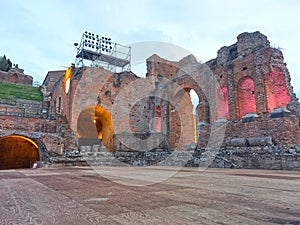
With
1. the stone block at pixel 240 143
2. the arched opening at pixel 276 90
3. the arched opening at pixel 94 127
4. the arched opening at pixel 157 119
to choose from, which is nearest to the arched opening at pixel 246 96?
the arched opening at pixel 276 90

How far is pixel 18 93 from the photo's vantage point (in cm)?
2317

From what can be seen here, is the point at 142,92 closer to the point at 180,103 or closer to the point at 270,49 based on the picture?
the point at 180,103

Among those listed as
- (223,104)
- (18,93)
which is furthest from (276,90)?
(18,93)

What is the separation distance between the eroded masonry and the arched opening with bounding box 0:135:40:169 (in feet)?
0.21

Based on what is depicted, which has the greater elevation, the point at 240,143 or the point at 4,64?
the point at 4,64

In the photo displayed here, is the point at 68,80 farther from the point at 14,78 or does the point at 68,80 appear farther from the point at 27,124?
the point at 14,78

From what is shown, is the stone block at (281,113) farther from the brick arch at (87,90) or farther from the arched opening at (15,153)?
the arched opening at (15,153)

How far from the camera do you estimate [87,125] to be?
1719 cm

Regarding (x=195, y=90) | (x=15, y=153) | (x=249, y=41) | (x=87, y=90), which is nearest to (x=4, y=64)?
Answer: (x=15, y=153)

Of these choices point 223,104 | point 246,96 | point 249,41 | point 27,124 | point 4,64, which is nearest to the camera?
point 27,124

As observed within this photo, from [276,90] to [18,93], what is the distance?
78.5ft

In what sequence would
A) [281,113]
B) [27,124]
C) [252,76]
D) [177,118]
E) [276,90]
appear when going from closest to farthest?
[281,113]
[276,90]
[252,76]
[27,124]
[177,118]

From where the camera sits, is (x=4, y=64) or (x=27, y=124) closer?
(x=27, y=124)

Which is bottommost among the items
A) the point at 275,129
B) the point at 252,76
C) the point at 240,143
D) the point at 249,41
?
the point at 240,143
